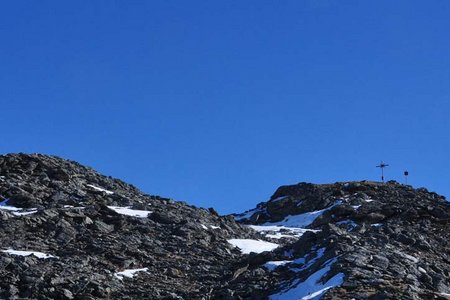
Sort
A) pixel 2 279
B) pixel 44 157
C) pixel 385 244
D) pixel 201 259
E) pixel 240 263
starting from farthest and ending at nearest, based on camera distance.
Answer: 1. pixel 44 157
2. pixel 201 259
3. pixel 240 263
4. pixel 385 244
5. pixel 2 279

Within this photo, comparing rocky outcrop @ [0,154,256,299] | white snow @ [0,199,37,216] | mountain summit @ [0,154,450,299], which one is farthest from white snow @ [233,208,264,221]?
white snow @ [0,199,37,216]

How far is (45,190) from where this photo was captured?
161 ft

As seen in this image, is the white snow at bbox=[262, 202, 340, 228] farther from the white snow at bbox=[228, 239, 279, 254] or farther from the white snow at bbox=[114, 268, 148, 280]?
the white snow at bbox=[114, 268, 148, 280]

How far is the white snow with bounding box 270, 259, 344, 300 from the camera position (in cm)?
2514

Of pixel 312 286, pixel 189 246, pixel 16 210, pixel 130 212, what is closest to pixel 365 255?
pixel 312 286

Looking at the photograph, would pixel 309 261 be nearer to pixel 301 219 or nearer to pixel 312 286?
pixel 312 286

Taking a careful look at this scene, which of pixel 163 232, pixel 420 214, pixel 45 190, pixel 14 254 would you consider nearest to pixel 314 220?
pixel 420 214

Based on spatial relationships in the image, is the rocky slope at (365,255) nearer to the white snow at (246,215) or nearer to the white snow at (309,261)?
the white snow at (309,261)

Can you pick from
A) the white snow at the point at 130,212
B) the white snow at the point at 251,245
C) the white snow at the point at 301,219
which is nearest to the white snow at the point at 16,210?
the white snow at the point at 130,212

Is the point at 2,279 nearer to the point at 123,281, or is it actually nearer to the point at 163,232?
the point at 123,281

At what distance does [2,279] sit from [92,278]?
3.90 meters

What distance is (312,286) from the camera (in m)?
26.3

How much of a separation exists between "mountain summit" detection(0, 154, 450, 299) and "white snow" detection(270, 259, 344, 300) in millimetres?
72

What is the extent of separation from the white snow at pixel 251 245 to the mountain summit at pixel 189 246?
5.1 inches
